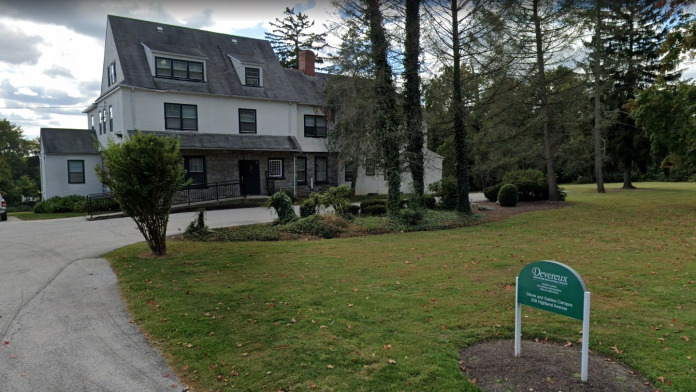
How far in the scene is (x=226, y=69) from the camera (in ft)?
82.5

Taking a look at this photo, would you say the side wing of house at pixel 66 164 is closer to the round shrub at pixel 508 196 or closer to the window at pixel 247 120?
the window at pixel 247 120

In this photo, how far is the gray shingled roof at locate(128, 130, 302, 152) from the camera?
72.4ft

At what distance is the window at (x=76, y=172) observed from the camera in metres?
24.6

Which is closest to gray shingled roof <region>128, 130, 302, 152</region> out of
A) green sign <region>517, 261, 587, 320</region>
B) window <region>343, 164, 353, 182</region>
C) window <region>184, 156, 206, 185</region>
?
window <region>184, 156, 206, 185</region>

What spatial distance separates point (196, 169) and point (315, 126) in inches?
331

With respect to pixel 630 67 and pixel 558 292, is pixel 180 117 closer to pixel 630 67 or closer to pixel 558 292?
pixel 558 292

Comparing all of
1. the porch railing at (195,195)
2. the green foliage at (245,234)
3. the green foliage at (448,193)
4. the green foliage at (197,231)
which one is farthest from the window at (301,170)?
the green foliage at (197,231)

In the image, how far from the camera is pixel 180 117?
2273 centimetres

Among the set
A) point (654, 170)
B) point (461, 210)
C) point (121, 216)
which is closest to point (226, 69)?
point (121, 216)

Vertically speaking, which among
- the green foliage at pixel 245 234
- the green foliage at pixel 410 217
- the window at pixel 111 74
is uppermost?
the window at pixel 111 74

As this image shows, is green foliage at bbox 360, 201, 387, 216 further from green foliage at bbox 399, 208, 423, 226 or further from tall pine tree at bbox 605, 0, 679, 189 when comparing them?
tall pine tree at bbox 605, 0, 679, 189

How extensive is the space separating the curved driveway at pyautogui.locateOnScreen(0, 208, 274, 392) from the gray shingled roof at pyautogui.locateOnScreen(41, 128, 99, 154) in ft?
55.5

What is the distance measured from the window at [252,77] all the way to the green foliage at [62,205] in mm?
11201

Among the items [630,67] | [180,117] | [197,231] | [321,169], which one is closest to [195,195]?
[180,117]
